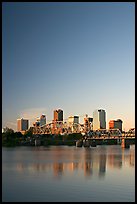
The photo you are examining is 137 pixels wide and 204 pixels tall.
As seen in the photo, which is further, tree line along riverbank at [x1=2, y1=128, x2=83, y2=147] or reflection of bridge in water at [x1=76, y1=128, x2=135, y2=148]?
tree line along riverbank at [x1=2, y1=128, x2=83, y2=147]

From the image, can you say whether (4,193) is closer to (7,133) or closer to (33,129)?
(7,133)

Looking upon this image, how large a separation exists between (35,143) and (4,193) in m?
47.9

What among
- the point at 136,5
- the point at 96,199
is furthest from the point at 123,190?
the point at 136,5

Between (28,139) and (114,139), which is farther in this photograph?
(28,139)

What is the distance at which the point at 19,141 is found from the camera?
5703 centimetres

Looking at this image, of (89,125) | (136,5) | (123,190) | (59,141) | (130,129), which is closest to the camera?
(136,5)

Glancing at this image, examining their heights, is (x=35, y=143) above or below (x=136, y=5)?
below

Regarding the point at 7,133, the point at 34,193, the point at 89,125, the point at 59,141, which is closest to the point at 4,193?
the point at 34,193

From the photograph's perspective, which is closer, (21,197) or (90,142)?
(21,197)

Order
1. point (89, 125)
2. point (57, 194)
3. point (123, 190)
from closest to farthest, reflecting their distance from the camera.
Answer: point (57, 194), point (123, 190), point (89, 125)

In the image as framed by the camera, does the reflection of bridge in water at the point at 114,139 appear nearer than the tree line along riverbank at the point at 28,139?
Yes

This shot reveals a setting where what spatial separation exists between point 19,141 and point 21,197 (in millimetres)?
49143

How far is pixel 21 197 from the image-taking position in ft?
28.7

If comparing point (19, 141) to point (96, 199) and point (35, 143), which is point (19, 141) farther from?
point (96, 199)
